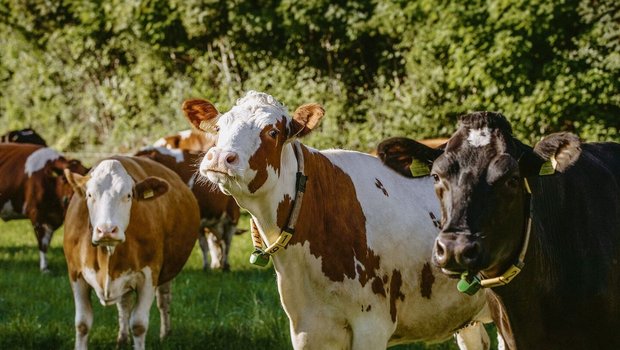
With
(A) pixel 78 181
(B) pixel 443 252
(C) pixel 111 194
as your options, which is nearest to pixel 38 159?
(A) pixel 78 181

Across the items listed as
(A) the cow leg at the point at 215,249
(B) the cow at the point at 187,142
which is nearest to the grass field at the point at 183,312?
(A) the cow leg at the point at 215,249

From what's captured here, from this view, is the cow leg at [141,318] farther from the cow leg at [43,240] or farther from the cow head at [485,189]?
the cow leg at [43,240]

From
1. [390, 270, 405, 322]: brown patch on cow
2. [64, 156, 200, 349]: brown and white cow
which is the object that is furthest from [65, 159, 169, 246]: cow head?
[390, 270, 405, 322]: brown patch on cow

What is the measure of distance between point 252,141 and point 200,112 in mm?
→ 667

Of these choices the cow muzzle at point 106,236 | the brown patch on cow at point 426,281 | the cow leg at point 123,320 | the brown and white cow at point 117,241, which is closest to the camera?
the brown patch on cow at point 426,281

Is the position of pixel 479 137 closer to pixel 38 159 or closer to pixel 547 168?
pixel 547 168

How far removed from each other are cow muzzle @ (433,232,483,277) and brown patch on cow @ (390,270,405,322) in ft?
4.23

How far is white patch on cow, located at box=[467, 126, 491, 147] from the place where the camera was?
339 cm

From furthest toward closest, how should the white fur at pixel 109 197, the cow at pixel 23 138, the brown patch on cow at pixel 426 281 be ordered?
the cow at pixel 23 138 → the white fur at pixel 109 197 → the brown patch on cow at pixel 426 281

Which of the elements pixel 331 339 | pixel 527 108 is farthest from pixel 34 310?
pixel 527 108

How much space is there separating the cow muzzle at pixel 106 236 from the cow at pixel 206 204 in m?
4.65

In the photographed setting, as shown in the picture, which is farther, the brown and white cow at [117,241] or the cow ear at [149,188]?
the cow ear at [149,188]

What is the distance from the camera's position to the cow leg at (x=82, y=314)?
620cm

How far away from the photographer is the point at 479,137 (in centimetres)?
341
